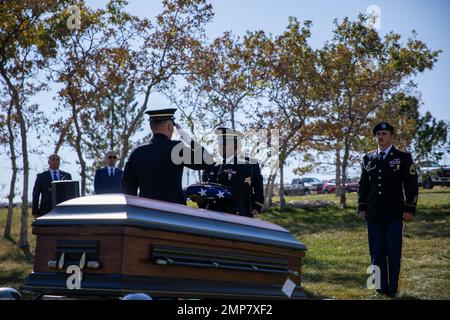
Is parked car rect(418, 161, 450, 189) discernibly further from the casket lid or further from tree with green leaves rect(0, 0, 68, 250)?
the casket lid

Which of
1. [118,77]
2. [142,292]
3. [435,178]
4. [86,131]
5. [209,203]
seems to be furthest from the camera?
[435,178]

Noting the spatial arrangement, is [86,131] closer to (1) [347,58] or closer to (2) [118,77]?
(2) [118,77]

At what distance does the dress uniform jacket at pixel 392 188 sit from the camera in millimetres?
8148

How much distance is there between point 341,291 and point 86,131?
19446 millimetres

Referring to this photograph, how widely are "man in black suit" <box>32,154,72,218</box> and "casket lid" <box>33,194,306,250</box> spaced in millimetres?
7134

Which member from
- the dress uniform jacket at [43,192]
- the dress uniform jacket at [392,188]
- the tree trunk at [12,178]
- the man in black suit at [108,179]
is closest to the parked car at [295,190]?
the tree trunk at [12,178]

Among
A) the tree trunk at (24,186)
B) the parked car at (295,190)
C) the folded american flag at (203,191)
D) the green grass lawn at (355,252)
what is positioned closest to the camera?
the folded american flag at (203,191)

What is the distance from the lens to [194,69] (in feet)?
66.8

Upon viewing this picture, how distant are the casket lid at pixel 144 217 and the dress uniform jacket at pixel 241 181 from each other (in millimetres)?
2704

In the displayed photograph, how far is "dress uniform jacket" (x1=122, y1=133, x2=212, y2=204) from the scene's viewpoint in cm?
584

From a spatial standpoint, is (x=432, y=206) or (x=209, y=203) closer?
(x=209, y=203)

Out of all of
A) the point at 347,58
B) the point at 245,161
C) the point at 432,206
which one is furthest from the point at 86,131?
the point at 245,161

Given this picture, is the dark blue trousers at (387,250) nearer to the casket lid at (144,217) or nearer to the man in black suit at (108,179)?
the casket lid at (144,217)
